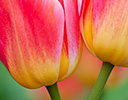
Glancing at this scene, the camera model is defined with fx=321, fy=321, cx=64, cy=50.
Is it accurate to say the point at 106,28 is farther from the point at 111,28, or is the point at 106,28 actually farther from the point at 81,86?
the point at 81,86

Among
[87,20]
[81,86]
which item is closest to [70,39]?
[87,20]

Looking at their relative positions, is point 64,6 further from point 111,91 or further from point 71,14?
point 111,91

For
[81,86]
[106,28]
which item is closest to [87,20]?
[106,28]

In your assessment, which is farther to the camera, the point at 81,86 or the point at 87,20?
the point at 81,86

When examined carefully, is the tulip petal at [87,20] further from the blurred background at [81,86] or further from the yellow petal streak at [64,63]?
the blurred background at [81,86]

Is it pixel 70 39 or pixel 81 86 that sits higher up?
pixel 70 39

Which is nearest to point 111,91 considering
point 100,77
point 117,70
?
point 117,70

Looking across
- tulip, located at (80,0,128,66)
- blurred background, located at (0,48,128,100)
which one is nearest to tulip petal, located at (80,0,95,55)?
tulip, located at (80,0,128,66)
